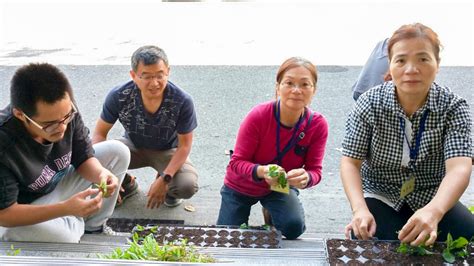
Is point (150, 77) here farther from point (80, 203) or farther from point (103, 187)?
point (80, 203)

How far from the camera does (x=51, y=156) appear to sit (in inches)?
117

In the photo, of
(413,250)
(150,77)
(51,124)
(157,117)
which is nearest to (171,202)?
(157,117)

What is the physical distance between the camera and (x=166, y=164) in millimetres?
4105

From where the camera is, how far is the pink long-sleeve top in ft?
10.6

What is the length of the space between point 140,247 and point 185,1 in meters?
10.6

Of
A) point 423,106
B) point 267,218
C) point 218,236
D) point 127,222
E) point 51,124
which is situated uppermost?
point 423,106

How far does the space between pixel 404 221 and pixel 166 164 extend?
190 cm

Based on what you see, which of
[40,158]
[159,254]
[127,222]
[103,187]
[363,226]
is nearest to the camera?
[159,254]

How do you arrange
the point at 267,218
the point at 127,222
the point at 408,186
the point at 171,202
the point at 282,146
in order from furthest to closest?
the point at 171,202 → the point at 127,222 → the point at 267,218 → the point at 282,146 → the point at 408,186

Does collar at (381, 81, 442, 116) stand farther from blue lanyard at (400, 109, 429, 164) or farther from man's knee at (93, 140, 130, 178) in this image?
man's knee at (93, 140, 130, 178)

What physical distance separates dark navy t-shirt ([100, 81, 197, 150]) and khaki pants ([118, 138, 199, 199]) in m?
A: 0.21

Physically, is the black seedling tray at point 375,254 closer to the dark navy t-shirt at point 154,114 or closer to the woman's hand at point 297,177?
the woman's hand at point 297,177

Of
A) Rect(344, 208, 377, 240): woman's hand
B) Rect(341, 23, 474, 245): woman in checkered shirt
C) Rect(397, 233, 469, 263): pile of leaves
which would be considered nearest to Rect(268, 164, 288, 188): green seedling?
Rect(341, 23, 474, 245): woman in checkered shirt

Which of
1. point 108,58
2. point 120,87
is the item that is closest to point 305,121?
point 120,87
